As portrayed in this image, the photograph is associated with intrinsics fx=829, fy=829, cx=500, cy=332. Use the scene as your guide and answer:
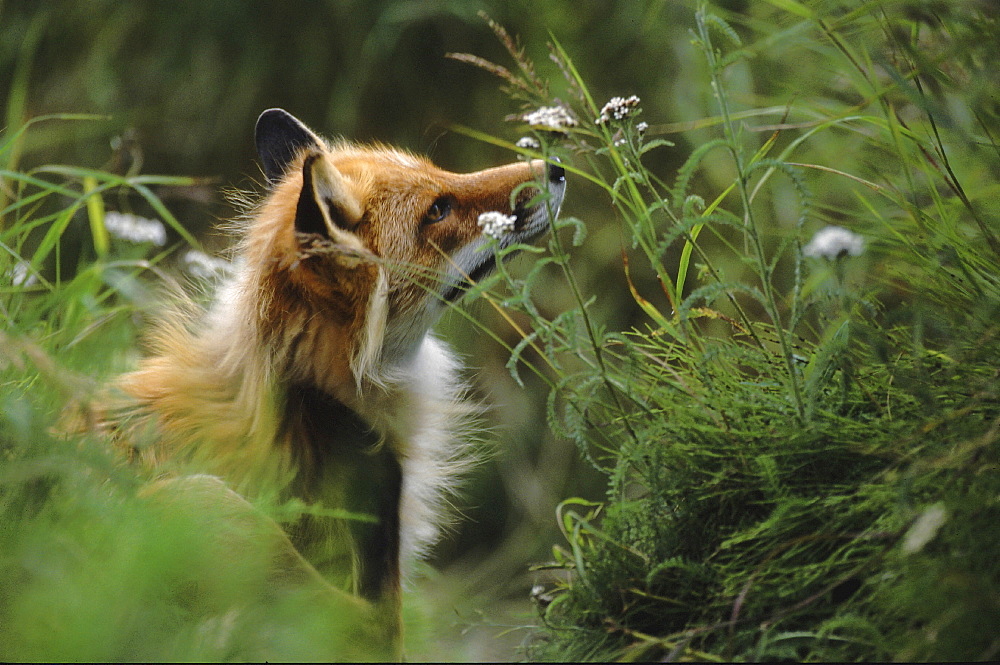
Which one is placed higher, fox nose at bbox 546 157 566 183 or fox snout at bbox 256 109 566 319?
fox nose at bbox 546 157 566 183

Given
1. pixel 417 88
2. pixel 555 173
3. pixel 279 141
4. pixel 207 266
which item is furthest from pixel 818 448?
pixel 417 88

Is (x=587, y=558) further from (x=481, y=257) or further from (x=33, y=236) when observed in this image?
(x=33, y=236)

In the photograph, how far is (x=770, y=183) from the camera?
3.44 meters

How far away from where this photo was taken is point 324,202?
206 centimetres

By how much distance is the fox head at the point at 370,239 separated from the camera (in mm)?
2043

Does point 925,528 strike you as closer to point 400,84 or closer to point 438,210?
point 438,210

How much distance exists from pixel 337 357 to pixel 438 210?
53 centimetres

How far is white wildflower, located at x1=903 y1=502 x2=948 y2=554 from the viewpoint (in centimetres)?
115

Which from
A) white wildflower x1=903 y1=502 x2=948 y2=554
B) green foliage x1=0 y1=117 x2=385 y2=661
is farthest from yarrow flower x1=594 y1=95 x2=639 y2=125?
green foliage x1=0 y1=117 x2=385 y2=661

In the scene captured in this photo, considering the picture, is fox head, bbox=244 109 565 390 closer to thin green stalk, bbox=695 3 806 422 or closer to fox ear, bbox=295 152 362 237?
fox ear, bbox=295 152 362 237

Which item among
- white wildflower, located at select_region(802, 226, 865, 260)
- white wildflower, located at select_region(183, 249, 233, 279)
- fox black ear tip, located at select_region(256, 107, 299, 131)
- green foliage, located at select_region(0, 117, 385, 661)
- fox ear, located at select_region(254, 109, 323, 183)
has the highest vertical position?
fox black ear tip, located at select_region(256, 107, 299, 131)

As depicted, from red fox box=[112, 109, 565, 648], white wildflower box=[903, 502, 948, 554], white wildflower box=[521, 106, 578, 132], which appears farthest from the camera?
red fox box=[112, 109, 565, 648]

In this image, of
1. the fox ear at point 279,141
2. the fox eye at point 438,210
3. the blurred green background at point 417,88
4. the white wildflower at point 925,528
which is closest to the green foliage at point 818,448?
the white wildflower at point 925,528

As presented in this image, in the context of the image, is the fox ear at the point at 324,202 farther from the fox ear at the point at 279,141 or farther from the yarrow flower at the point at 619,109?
the yarrow flower at the point at 619,109
